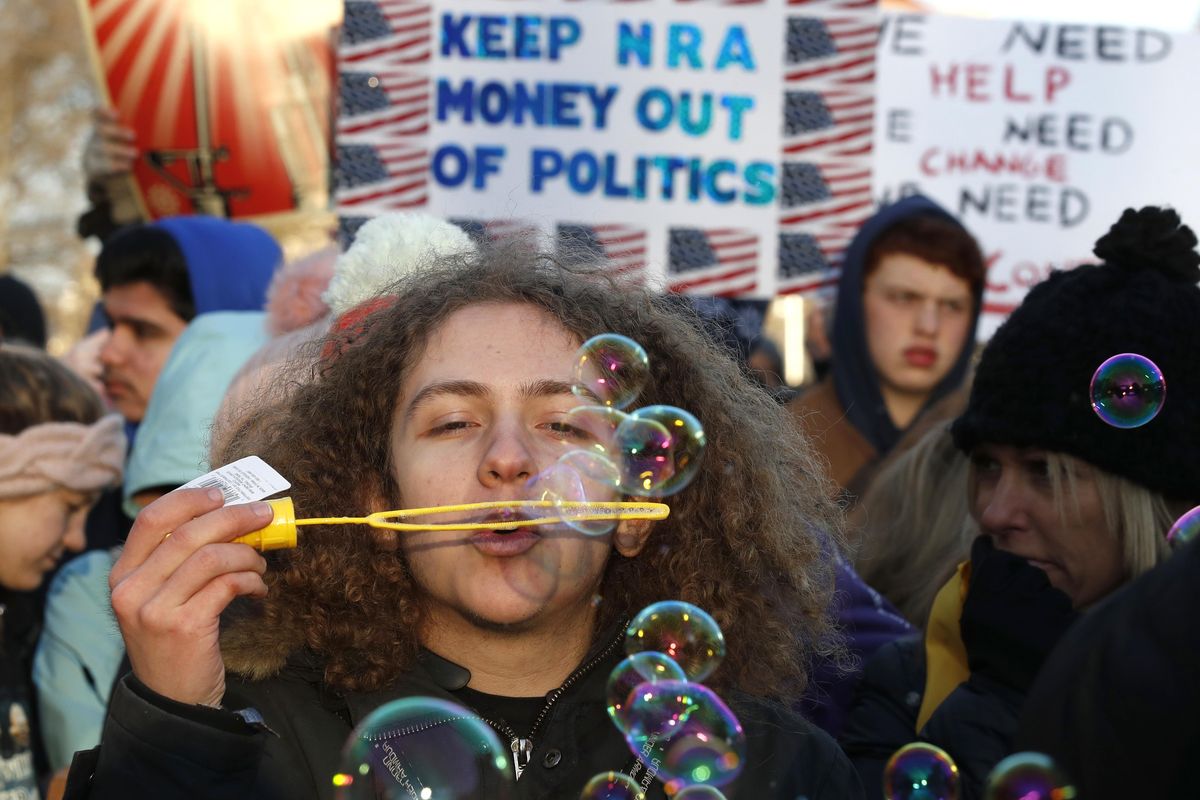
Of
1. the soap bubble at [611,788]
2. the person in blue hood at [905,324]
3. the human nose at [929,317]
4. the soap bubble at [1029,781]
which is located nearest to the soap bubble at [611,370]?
the soap bubble at [611,788]

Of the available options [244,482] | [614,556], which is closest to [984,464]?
[614,556]

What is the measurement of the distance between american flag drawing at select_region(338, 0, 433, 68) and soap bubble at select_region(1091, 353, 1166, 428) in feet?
10.0

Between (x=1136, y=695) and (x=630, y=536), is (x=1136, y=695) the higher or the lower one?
the higher one

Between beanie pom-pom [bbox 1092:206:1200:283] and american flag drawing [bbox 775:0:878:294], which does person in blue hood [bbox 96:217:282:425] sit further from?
beanie pom-pom [bbox 1092:206:1200:283]

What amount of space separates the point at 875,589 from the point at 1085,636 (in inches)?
87.0

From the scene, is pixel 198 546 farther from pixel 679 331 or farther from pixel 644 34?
pixel 644 34

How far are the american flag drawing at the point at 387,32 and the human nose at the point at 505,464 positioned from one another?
124 inches

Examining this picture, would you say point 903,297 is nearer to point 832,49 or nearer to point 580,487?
point 832,49

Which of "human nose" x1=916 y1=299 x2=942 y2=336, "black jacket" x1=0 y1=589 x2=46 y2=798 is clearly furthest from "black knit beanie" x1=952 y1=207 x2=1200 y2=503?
"black jacket" x1=0 y1=589 x2=46 y2=798

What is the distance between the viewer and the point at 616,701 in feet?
6.82

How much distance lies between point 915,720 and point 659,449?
2.79 ft

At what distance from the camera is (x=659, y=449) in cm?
227

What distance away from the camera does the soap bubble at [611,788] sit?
6.54 feet

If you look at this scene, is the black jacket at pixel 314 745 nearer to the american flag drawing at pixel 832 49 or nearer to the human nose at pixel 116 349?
the human nose at pixel 116 349
